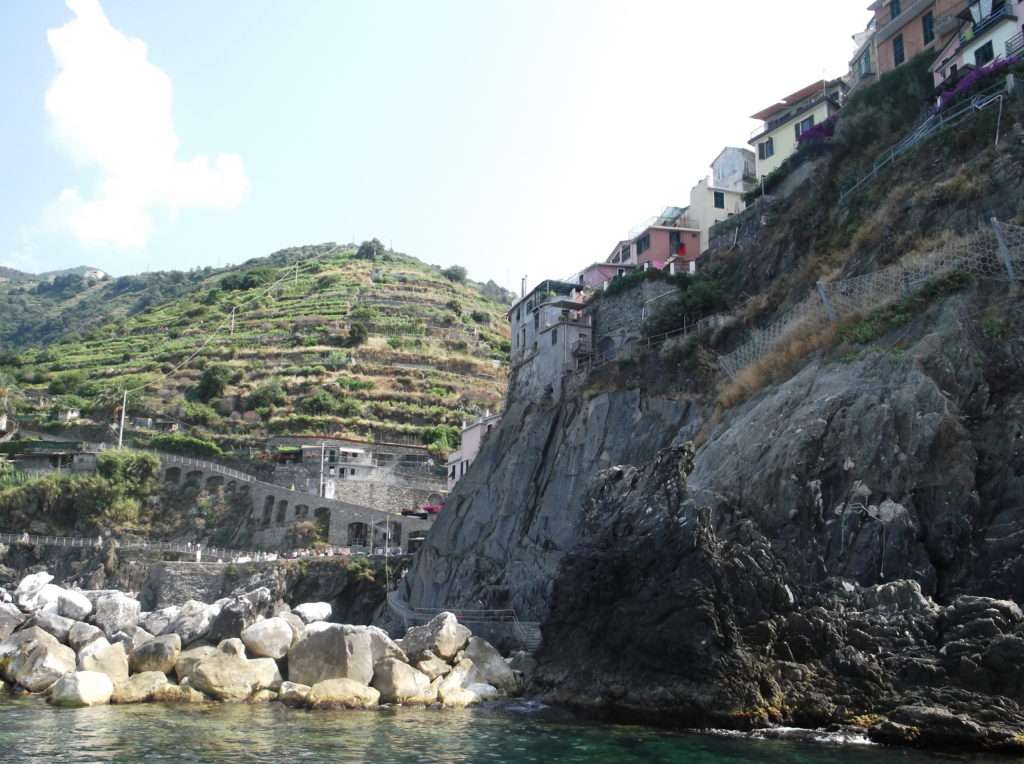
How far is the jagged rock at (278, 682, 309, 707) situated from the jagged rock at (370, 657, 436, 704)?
218cm

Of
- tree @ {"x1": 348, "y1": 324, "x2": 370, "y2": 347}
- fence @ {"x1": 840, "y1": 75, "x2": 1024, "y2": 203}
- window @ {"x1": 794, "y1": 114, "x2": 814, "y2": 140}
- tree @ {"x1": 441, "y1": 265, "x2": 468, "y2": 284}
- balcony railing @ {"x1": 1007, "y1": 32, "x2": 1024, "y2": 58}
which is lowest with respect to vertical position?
fence @ {"x1": 840, "y1": 75, "x2": 1024, "y2": 203}

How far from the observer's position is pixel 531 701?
28562 mm

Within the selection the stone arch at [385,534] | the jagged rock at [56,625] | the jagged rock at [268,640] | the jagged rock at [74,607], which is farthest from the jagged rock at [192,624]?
the stone arch at [385,534]

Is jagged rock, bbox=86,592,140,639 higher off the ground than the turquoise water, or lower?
higher

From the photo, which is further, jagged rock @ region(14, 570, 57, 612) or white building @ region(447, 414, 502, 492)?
white building @ region(447, 414, 502, 492)

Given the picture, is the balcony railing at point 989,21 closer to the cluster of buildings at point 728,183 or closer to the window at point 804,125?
the cluster of buildings at point 728,183

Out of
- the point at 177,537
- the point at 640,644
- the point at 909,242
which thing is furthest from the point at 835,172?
the point at 177,537

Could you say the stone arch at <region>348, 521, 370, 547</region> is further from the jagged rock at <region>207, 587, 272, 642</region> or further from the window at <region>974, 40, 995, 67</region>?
the window at <region>974, 40, 995, 67</region>

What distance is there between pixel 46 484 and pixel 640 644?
187ft

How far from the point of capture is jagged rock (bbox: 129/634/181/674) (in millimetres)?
31703

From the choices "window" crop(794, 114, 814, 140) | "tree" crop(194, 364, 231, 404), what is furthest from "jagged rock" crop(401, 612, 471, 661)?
"tree" crop(194, 364, 231, 404)

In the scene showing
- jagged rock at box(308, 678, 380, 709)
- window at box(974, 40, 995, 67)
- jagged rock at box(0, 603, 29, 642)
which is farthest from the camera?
window at box(974, 40, 995, 67)

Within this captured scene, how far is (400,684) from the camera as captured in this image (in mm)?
29625

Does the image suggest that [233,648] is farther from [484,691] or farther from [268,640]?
[484,691]
